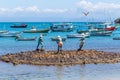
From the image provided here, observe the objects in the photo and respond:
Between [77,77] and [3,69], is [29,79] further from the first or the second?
[3,69]

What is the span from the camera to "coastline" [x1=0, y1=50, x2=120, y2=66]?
35.2m

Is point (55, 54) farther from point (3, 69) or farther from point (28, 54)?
point (3, 69)

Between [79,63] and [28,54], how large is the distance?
5.91 m

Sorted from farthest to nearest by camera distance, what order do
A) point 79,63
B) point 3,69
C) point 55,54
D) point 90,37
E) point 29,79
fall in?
point 90,37, point 55,54, point 79,63, point 3,69, point 29,79

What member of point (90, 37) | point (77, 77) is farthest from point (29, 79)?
point (90, 37)

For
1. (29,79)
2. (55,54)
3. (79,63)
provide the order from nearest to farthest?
(29,79) < (79,63) < (55,54)

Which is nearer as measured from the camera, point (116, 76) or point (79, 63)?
point (116, 76)

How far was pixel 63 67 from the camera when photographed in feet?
109

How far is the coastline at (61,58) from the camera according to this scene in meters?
35.2

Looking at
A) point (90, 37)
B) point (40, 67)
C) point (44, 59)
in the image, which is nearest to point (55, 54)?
point (44, 59)

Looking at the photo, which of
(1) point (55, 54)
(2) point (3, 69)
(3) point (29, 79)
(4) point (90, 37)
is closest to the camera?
(3) point (29, 79)

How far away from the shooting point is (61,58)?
35844 millimetres

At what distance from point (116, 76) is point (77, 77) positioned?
8.77 feet

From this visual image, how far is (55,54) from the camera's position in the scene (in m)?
37.2
